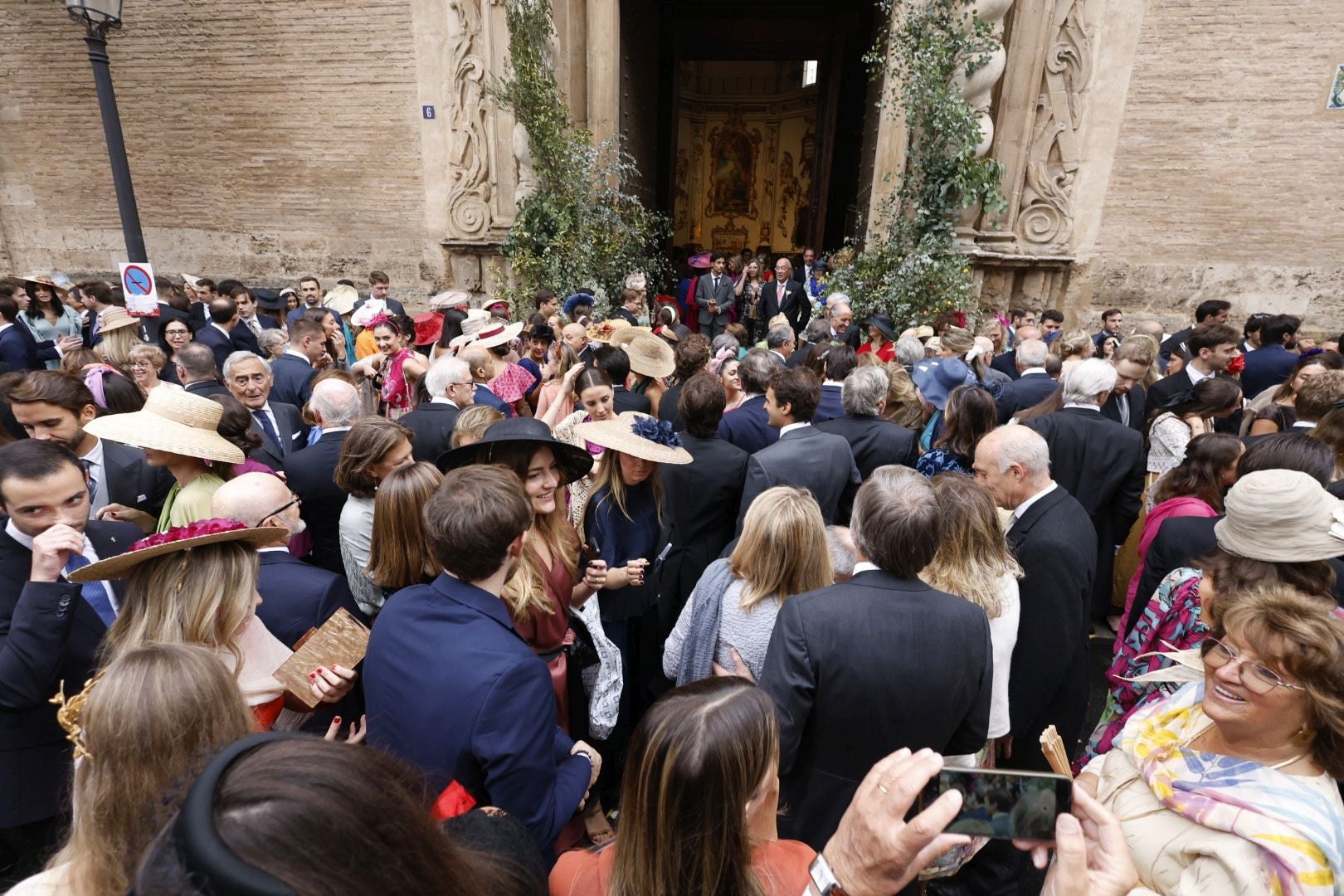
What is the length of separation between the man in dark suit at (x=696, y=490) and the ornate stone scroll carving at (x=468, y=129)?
27.2ft

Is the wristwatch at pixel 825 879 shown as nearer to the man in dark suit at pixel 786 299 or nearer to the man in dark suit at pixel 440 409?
the man in dark suit at pixel 440 409

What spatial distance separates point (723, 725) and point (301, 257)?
1273cm

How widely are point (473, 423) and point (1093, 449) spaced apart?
3550 mm

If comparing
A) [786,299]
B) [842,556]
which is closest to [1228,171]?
[786,299]

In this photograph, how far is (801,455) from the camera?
373 cm

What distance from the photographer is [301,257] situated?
1162 centimetres

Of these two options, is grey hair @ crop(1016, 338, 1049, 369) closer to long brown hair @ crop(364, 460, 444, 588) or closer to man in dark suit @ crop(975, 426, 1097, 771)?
man in dark suit @ crop(975, 426, 1097, 771)

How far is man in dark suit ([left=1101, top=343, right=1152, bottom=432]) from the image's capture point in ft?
16.6

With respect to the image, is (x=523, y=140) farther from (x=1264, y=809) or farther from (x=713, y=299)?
(x=1264, y=809)

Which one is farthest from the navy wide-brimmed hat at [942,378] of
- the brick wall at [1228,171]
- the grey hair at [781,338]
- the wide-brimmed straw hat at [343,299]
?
the wide-brimmed straw hat at [343,299]

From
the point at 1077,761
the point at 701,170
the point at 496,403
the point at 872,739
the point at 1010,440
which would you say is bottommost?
the point at 1077,761

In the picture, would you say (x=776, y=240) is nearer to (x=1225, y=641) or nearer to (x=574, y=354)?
(x=574, y=354)

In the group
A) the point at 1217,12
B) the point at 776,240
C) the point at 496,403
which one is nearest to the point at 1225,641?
the point at 496,403

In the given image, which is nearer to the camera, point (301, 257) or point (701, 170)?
point (301, 257)
